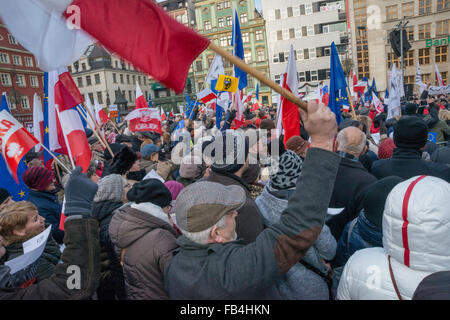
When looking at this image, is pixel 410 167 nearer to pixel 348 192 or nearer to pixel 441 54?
pixel 348 192

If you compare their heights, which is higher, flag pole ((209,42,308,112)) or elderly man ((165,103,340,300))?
flag pole ((209,42,308,112))

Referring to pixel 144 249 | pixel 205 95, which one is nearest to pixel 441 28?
pixel 205 95

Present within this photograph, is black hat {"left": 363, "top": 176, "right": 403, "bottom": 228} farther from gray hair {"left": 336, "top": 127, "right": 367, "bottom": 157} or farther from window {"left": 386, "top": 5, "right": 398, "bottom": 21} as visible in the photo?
window {"left": 386, "top": 5, "right": 398, "bottom": 21}

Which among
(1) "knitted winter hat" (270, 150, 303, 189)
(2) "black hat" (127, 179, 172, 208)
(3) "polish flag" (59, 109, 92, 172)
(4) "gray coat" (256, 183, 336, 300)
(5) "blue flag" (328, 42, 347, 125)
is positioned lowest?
(4) "gray coat" (256, 183, 336, 300)

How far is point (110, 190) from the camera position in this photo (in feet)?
9.57

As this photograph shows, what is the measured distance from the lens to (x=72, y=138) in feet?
12.6

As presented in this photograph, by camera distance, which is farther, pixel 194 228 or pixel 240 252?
pixel 194 228

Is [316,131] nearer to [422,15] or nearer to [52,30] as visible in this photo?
[52,30]

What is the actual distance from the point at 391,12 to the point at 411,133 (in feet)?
172

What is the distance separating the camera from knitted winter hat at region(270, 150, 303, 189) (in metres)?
2.01

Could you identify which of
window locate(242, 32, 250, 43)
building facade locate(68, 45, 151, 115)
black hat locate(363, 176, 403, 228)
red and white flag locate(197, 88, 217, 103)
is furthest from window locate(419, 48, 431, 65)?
→ black hat locate(363, 176, 403, 228)

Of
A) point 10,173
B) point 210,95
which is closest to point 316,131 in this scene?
point 10,173

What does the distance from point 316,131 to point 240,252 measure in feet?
2.07

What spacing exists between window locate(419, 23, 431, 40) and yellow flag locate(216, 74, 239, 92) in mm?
48738
